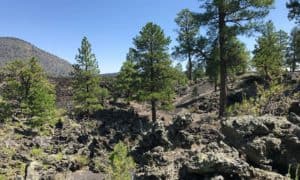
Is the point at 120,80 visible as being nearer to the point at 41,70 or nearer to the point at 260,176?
the point at 41,70

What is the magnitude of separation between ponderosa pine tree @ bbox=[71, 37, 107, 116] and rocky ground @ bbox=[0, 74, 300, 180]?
3361 mm

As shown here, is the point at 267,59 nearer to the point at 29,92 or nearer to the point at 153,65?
the point at 153,65

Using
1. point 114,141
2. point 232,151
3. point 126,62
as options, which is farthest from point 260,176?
point 126,62

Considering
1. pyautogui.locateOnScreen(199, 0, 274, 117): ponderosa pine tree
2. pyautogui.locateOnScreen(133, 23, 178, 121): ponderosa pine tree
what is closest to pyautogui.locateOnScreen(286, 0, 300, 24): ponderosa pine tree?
pyautogui.locateOnScreen(199, 0, 274, 117): ponderosa pine tree

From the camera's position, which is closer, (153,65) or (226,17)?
(226,17)

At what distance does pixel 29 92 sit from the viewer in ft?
145

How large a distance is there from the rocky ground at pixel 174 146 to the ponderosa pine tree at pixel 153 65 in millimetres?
3907

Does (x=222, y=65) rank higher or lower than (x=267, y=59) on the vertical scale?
lower

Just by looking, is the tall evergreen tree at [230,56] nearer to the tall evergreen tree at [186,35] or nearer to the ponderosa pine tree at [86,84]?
the tall evergreen tree at [186,35]

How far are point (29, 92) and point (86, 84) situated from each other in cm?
853

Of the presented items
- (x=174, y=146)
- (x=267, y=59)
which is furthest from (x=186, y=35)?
(x=174, y=146)

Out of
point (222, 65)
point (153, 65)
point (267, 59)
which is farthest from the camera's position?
point (267, 59)

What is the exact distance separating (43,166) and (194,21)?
47.5 feet

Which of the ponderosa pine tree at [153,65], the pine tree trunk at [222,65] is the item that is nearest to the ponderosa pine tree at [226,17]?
the pine tree trunk at [222,65]
